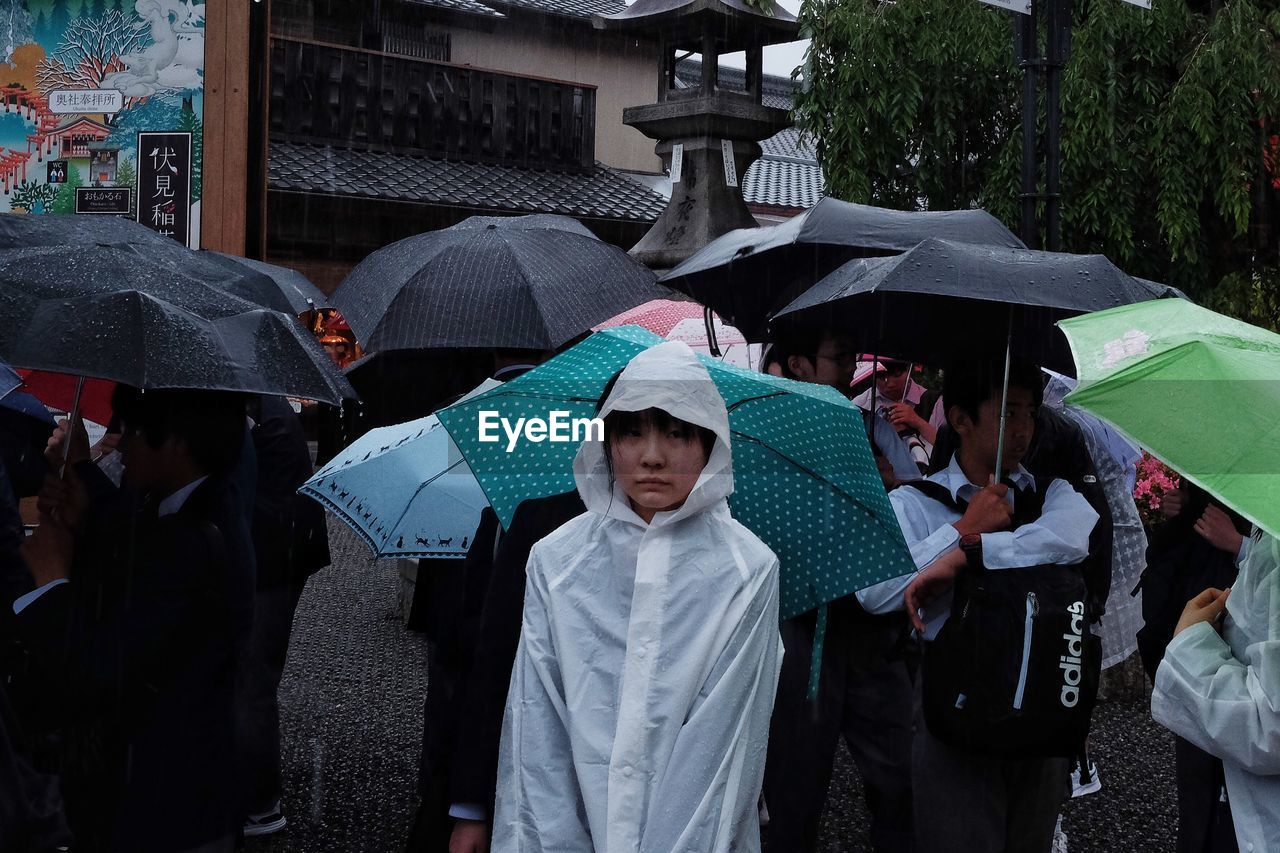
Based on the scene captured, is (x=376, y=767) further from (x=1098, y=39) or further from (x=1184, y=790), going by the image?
(x=1098, y=39)

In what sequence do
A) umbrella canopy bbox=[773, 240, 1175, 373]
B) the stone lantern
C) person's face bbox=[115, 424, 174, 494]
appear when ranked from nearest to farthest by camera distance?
1. person's face bbox=[115, 424, 174, 494]
2. umbrella canopy bbox=[773, 240, 1175, 373]
3. the stone lantern

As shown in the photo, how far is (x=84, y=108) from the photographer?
6.57m

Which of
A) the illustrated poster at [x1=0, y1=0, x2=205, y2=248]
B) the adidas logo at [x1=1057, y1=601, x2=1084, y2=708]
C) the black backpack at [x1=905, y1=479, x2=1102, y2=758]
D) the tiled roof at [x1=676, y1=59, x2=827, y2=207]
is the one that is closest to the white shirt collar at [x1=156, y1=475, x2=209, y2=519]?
the black backpack at [x1=905, y1=479, x2=1102, y2=758]

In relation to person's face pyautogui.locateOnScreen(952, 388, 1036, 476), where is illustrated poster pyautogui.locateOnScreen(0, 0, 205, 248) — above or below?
above

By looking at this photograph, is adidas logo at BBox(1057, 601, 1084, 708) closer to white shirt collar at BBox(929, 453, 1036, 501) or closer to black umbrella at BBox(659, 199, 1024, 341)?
white shirt collar at BBox(929, 453, 1036, 501)

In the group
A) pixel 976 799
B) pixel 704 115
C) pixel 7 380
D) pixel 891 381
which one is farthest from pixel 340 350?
pixel 976 799

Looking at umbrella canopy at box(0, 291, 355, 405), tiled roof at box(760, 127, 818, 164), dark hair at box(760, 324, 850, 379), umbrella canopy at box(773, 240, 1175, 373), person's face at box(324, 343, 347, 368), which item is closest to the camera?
umbrella canopy at box(0, 291, 355, 405)

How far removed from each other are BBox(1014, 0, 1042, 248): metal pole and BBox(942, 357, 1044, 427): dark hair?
10.2 ft

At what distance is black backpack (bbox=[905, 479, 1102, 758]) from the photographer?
141 inches

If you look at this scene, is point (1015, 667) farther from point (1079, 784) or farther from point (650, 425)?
point (1079, 784)

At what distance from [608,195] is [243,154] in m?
14.5

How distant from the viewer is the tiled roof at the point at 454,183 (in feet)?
60.0

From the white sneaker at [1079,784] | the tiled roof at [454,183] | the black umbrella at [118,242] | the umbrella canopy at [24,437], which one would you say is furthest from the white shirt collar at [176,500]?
the tiled roof at [454,183]

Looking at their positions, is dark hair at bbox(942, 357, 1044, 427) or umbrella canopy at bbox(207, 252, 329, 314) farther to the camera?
umbrella canopy at bbox(207, 252, 329, 314)
